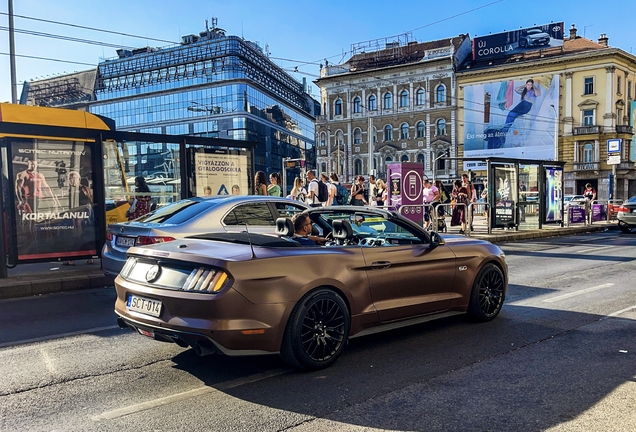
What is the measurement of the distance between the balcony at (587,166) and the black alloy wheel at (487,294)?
60317 mm

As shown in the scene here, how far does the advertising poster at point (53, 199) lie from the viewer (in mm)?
9203

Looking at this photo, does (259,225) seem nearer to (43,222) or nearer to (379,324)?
(379,324)

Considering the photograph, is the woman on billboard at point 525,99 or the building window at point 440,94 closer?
the woman on billboard at point 525,99

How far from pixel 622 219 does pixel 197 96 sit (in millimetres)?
73767

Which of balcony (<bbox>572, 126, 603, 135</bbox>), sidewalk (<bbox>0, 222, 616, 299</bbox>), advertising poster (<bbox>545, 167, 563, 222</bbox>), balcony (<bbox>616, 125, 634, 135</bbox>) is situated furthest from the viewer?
balcony (<bbox>616, 125, 634, 135</bbox>)

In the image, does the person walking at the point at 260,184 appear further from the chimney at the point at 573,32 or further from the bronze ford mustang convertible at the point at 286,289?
the chimney at the point at 573,32

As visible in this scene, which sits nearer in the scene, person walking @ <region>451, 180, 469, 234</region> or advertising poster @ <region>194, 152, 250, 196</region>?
advertising poster @ <region>194, 152, 250, 196</region>

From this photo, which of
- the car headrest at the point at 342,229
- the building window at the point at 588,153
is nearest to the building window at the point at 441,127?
the building window at the point at 588,153

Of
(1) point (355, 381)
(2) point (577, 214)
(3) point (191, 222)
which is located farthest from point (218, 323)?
(2) point (577, 214)

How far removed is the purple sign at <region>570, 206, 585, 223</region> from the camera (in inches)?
918

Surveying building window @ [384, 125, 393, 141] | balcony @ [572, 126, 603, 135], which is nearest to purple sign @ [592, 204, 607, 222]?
balcony @ [572, 126, 603, 135]

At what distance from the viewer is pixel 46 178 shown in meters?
9.45

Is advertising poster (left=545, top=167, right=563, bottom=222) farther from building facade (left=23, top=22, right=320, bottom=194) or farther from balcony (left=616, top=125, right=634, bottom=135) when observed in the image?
building facade (left=23, top=22, right=320, bottom=194)

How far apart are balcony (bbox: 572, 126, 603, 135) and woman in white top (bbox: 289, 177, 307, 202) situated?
5426 cm
